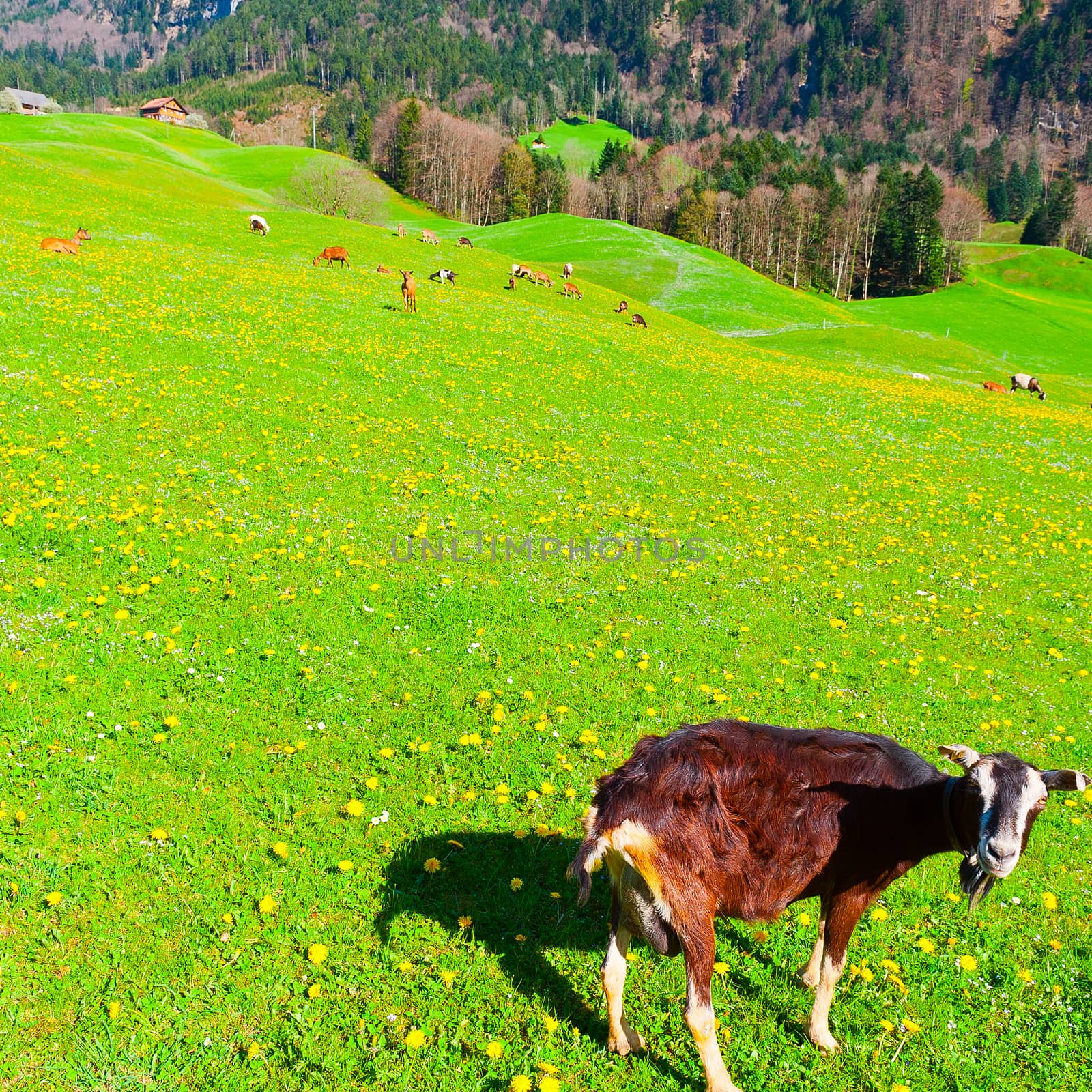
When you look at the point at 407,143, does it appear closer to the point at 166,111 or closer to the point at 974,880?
the point at 166,111

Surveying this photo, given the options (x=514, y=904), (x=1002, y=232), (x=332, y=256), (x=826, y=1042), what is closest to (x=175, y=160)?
(x=332, y=256)

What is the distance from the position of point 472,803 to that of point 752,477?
49.0 ft

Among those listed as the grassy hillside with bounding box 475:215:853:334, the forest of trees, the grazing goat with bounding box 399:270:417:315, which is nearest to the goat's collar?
the grazing goat with bounding box 399:270:417:315

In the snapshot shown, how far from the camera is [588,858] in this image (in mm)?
4312

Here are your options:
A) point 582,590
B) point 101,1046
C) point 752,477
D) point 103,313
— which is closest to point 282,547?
point 582,590

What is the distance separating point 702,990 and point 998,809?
85.5 inches

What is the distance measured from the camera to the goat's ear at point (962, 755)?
4570 mm

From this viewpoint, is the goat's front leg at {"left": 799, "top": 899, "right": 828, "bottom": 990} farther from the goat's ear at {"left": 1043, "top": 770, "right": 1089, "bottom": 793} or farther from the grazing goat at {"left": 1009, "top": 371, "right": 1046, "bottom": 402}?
the grazing goat at {"left": 1009, "top": 371, "right": 1046, "bottom": 402}

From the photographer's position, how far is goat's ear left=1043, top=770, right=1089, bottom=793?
4.11 m

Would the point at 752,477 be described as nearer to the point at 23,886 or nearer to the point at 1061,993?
the point at 1061,993

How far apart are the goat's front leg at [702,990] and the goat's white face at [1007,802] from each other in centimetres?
176

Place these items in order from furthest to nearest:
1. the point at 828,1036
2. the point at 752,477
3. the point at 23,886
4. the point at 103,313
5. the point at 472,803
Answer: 1. the point at 103,313
2. the point at 752,477
3. the point at 472,803
4. the point at 23,886
5. the point at 828,1036

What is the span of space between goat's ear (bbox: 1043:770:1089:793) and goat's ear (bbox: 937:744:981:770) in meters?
0.39

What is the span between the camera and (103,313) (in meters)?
21.4
